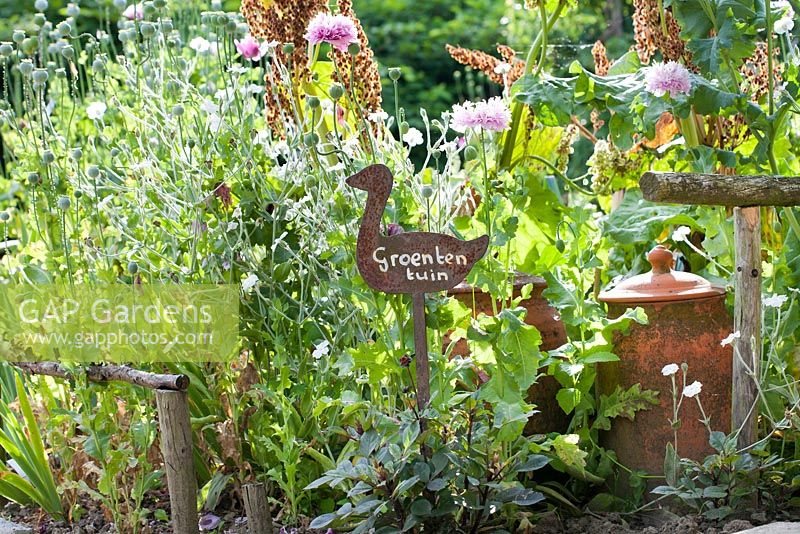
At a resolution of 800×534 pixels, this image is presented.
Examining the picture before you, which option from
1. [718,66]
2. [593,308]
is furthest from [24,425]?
[718,66]

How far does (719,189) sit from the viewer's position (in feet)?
7.45

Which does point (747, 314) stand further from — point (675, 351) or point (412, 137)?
point (412, 137)

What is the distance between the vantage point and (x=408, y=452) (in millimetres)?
2162

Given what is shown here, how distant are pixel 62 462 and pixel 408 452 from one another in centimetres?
114

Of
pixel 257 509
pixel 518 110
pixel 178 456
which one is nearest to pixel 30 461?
pixel 178 456

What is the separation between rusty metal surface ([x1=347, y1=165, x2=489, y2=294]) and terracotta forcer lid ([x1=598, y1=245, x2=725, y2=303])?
58 centimetres

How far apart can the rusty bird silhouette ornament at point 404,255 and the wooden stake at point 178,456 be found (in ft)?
1.77

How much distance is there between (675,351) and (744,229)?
37 cm

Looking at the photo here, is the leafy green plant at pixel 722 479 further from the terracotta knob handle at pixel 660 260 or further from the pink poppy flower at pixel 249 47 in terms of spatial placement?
the pink poppy flower at pixel 249 47

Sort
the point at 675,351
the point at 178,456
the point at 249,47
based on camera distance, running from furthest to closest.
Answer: the point at 249,47, the point at 675,351, the point at 178,456

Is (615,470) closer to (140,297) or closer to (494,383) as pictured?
(494,383)

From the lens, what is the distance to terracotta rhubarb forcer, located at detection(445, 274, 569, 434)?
2.74 meters

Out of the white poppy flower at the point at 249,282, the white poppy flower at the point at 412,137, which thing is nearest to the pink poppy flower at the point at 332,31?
the white poppy flower at the point at 412,137

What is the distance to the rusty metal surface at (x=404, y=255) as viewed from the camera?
220 cm
